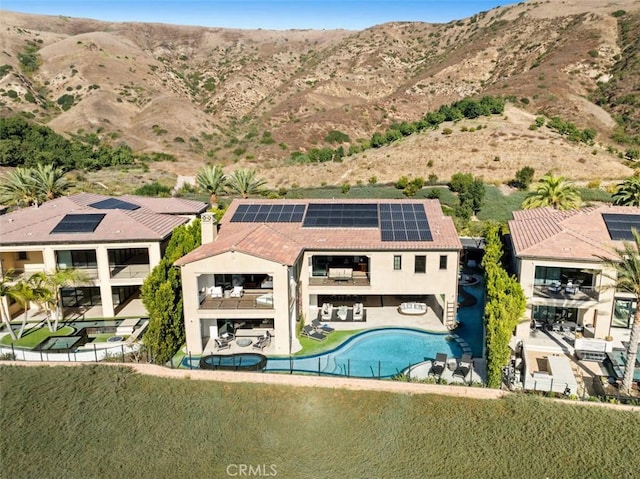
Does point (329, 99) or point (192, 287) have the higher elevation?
point (329, 99)

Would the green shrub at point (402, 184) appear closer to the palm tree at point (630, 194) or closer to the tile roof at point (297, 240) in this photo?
the palm tree at point (630, 194)

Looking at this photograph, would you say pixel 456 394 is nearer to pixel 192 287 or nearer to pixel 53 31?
pixel 192 287

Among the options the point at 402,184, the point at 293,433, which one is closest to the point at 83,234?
the point at 293,433

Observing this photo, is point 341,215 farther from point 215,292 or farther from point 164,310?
point 164,310

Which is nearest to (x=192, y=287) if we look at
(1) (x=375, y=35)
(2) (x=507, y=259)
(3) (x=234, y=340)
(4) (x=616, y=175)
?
(3) (x=234, y=340)

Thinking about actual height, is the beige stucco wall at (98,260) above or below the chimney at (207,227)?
below

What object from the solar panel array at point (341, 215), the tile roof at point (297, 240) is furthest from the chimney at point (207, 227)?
the solar panel array at point (341, 215)

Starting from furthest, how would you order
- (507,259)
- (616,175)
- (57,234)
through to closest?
(616,175) < (507,259) < (57,234)
